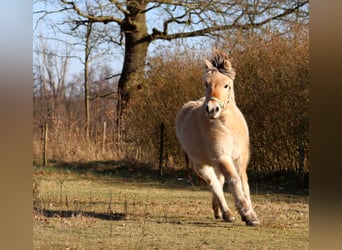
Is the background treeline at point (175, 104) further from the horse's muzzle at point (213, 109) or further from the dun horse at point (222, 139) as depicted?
the horse's muzzle at point (213, 109)

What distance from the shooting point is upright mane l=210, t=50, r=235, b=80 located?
627cm

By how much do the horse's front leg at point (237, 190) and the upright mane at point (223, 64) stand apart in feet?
2.67

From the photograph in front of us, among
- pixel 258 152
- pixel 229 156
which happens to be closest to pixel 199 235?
pixel 229 156

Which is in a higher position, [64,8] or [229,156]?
[64,8]

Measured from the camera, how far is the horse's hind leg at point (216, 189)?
652cm

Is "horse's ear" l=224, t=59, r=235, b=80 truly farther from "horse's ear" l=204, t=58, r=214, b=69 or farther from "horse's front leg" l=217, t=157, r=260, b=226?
"horse's front leg" l=217, t=157, r=260, b=226

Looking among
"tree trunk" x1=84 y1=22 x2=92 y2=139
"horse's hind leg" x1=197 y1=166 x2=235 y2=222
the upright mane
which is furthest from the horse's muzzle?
"tree trunk" x1=84 y1=22 x2=92 y2=139

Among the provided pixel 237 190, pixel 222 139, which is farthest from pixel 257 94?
pixel 237 190

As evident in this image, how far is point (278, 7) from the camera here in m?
7.18

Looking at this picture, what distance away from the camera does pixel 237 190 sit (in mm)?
6230

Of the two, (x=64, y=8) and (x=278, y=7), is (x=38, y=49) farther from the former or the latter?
(x=278, y=7)

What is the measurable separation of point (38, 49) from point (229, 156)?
8.25 ft
